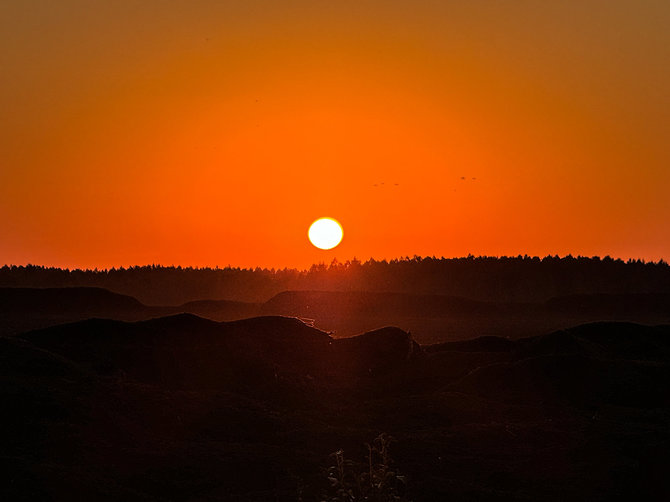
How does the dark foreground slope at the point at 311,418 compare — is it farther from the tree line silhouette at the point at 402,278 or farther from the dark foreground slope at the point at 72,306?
the tree line silhouette at the point at 402,278

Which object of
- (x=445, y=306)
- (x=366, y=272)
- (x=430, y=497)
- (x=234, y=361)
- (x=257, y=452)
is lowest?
(x=430, y=497)

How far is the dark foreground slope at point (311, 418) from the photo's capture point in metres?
13.3

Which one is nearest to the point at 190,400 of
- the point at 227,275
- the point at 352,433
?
the point at 352,433

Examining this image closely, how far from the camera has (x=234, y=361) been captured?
24375 millimetres

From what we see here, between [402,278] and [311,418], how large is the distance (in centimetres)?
8221

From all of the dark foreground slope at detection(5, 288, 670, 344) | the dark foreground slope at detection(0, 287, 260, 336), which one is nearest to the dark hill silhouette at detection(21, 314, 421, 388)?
the dark foreground slope at detection(5, 288, 670, 344)

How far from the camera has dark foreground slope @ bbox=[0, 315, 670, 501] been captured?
13.3 metres

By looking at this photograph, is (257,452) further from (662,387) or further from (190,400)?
(662,387)

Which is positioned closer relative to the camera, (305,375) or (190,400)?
(190,400)

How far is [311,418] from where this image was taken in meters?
18.8

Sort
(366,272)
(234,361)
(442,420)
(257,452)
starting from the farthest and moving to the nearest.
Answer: (366,272) < (234,361) < (442,420) < (257,452)

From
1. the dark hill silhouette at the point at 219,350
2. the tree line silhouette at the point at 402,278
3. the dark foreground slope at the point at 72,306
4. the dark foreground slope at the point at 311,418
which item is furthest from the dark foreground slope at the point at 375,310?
the dark foreground slope at the point at 311,418

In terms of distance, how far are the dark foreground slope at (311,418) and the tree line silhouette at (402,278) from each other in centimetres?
6597

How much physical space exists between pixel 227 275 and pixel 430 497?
104004 millimetres
